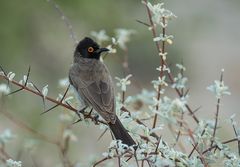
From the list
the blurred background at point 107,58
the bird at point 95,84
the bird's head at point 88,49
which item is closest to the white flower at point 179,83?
the bird at point 95,84

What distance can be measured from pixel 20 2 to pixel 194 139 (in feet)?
24.1

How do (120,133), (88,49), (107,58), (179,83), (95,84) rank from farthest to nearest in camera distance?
1. (107,58)
2. (88,49)
3. (95,84)
4. (120,133)
5. (179,83)

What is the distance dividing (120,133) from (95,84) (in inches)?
35.9

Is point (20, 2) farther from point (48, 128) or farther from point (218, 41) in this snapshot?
point (218, 41)

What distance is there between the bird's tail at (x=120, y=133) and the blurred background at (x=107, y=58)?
4.68ft

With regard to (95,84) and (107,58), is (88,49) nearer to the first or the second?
(95,84)

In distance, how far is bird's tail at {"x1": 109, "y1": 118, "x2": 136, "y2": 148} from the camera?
3.87 meters

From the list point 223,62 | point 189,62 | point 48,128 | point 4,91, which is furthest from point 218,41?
point 4,91

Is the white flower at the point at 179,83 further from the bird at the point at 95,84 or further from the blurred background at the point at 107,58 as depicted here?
the blurred background at the point at 107,58

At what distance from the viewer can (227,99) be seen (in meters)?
15.2

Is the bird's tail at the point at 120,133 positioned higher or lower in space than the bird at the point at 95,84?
lower

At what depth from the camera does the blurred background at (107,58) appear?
31.9 ft

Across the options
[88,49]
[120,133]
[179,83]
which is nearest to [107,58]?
[88,49]

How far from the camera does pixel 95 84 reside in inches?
189
